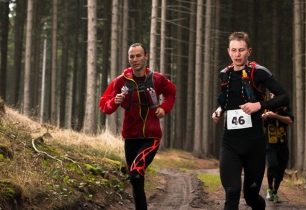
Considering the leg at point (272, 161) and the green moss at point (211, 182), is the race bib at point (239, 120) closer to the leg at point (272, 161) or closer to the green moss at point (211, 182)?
the leg at point (272, 161)

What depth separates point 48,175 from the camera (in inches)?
294

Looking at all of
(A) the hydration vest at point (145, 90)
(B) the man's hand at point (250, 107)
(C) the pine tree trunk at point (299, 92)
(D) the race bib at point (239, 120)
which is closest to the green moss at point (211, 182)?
(A) the hydration vest at point (145, 90)

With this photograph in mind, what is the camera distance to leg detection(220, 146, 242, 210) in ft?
18.4

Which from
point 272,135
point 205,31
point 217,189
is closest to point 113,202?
point 272,135

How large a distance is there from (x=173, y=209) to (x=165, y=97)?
2.74 metres

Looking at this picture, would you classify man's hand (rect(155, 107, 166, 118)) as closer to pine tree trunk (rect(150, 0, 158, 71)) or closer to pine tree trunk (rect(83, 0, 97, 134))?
pine tree trunk (rect(83, 0, 97, 134))

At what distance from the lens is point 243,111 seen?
5797 mm

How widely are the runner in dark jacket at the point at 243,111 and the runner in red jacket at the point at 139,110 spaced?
3.41ft

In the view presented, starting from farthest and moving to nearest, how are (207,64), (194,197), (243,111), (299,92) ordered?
(207,64) < (299,92) < (194,197) < (243,111)

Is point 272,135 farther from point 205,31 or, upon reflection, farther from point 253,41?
point 253,41

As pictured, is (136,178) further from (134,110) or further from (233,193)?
(233,193)

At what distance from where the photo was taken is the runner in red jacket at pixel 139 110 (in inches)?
261

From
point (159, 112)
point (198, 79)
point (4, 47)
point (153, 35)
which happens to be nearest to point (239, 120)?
point (159, 112)

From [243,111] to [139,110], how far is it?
4.81 feet
